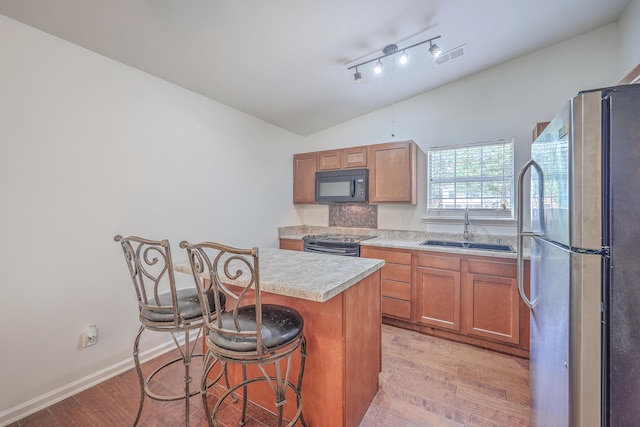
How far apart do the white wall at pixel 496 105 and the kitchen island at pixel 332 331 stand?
2117 millimetres

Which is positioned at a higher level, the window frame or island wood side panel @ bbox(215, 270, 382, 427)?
the window frame

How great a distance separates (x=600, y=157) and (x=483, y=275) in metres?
1.94

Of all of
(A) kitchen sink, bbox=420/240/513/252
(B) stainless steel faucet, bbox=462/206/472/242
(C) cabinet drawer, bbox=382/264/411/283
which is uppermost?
(B) stainless steel faucet, bbox=462/206/472/242

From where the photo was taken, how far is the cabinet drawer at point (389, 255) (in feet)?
9.34

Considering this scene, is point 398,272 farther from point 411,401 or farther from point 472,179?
point 472,179

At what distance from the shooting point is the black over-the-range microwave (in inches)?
134

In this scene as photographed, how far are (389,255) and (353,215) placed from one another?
1070 mm

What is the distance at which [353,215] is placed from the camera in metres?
3.88

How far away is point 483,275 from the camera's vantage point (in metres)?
2.47

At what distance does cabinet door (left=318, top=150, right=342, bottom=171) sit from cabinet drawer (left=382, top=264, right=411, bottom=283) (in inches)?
58.8

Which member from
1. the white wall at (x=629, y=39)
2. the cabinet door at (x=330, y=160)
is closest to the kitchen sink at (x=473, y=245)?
the cabinet door at (x=330, y=160)

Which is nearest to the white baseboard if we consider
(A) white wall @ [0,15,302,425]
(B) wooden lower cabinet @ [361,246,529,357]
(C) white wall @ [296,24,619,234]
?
(A) white wall @ [0,15,302,425]

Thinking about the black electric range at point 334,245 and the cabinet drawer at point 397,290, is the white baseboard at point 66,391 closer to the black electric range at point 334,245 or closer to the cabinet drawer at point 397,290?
the black electric range at point 334,245

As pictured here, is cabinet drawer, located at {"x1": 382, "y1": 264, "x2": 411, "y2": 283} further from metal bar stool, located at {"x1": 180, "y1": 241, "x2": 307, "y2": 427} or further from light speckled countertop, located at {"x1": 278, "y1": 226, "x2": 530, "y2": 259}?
metal bar stool, located at {"x1": 180, "y1": 241, "x2": 307, "y2": 427}
